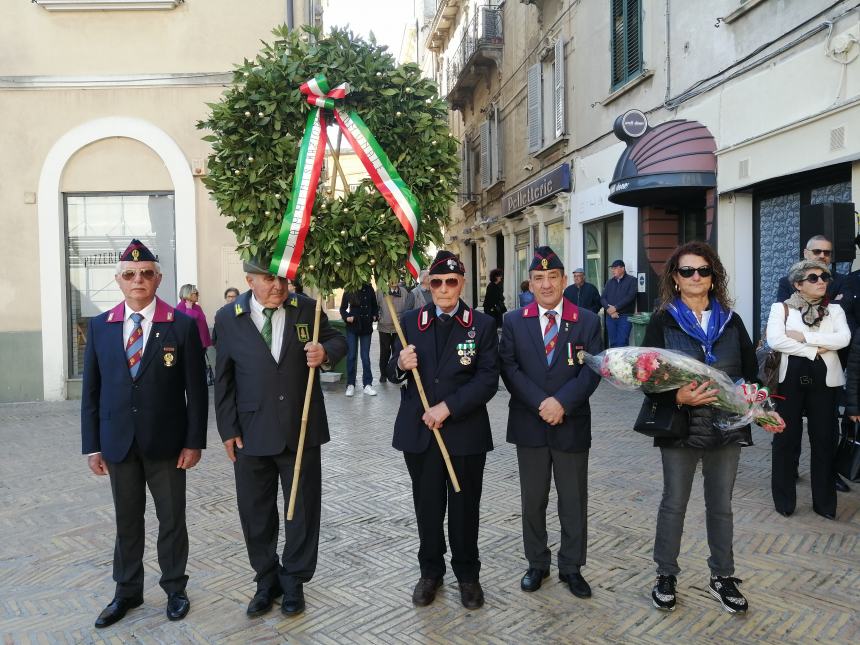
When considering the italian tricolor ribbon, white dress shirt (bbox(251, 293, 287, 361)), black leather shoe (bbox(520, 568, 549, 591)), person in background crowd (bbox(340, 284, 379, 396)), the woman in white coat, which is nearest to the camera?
the italian tricolor ribbon

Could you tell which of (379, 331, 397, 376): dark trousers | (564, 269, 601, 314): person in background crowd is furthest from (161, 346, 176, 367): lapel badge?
(564, 269, 601, 314): person in background crowd

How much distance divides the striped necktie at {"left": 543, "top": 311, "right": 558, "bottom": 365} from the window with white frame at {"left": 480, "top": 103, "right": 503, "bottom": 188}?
19.1 meters

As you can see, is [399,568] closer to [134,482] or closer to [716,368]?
[134,482]

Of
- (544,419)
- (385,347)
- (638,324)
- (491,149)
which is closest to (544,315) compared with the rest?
(544,419)

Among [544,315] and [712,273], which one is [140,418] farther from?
[712,273]

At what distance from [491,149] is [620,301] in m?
12.5

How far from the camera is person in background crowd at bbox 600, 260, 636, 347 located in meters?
12.9

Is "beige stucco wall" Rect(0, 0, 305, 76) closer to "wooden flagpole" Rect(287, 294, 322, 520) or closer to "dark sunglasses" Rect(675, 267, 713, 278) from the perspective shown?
"wooden flagpole" Rect(287, 294, 322, 520)

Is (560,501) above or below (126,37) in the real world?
below

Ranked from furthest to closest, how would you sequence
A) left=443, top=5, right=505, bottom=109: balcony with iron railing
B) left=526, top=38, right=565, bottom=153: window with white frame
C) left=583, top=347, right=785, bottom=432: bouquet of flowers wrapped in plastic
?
left=443, top=5, right=505, bottom=109: balcony with iron railing, left=526, top=38, right=565, bottom=153: window with white frame, left=583, top=347, right=785, bottom=432: bouquet of flowers wrapped in plastic

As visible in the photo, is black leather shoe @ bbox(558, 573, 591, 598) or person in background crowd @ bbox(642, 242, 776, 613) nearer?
person in background crowd @ bbox(642, 242, 776, 613)

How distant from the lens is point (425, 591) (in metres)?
4.14

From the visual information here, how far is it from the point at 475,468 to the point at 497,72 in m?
21.3

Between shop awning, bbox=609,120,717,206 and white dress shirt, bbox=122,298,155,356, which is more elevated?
shop awning, bbox=609,120,717,206
